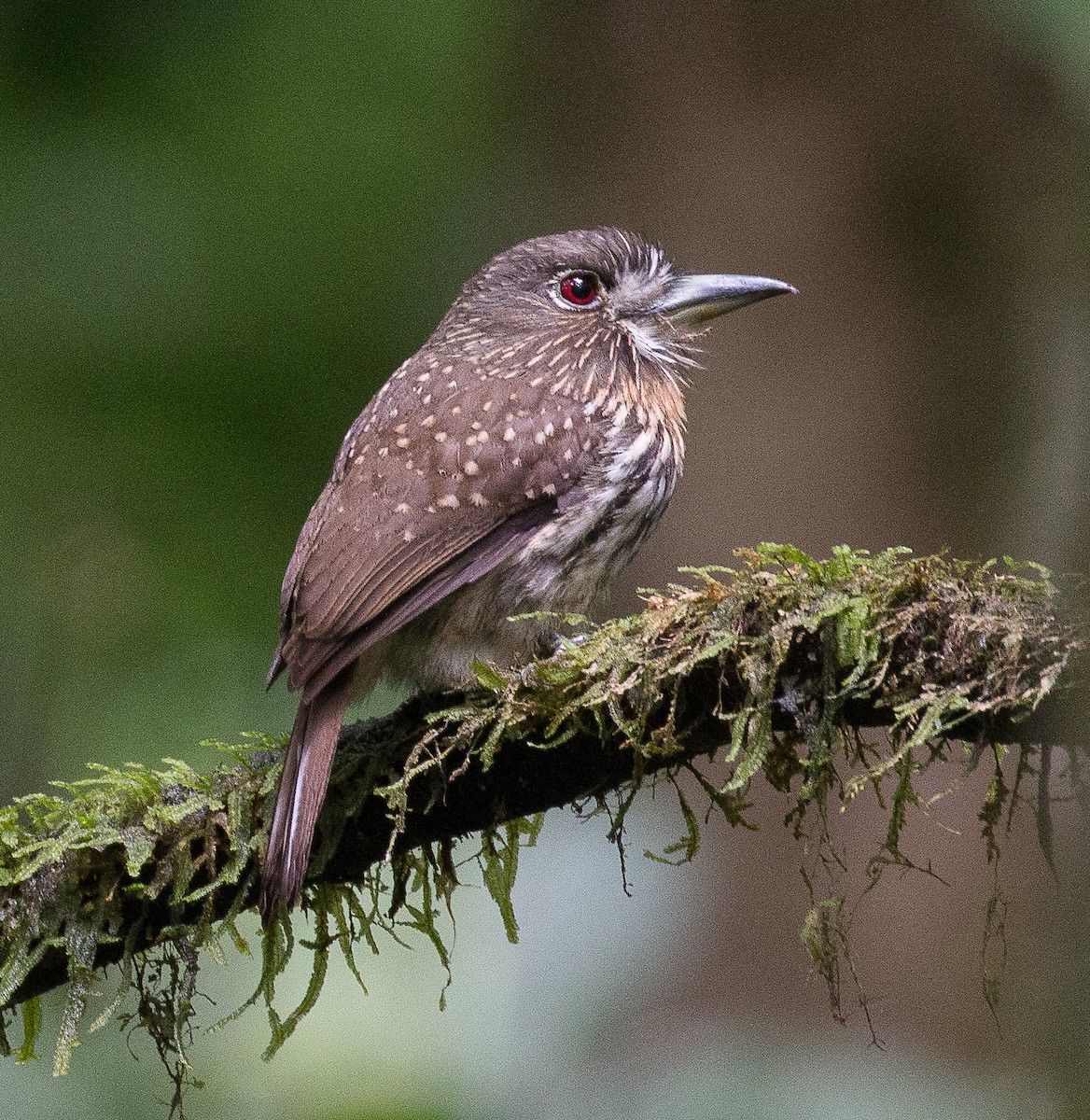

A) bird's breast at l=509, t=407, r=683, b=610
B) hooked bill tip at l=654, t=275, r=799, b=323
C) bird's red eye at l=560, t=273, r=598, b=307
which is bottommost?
bird's breast at l=509, t=407, r=683, b=610

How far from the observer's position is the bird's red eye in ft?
10.9

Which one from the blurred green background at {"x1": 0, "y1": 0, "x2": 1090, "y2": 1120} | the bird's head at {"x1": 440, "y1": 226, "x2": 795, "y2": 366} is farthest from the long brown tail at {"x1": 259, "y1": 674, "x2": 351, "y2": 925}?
the bird's head at {"x1": 440, "y1": 226, "x2": 795, "y2": 366}

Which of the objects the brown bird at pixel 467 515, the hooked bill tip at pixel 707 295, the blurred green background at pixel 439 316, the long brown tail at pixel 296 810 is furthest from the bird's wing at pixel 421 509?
the blurred green background at pixel 439 316

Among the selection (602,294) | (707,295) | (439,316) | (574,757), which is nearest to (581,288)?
(602,294)

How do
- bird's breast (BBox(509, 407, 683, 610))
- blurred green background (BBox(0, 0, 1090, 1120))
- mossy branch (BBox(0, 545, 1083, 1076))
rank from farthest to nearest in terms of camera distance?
blurred green background (BBox(0, 0, 1090, 1120))
bird's breast (BBox(509, 407, 683, 610))
mossy branch (BBox(0, 545, 1083, 1076))

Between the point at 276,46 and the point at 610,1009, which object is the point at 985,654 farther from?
the point at 276,46

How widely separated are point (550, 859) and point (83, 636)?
160 cm

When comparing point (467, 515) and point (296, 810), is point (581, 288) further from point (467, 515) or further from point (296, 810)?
point (296, 810)

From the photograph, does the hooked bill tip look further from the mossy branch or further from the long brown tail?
the long brown tail

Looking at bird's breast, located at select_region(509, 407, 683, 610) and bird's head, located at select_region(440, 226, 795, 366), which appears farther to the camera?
bird's head, located at select_region(440, 226, 795, 366)

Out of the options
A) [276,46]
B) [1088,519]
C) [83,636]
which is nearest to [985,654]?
[1088,519]

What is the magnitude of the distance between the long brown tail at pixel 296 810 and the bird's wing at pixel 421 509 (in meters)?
0.15

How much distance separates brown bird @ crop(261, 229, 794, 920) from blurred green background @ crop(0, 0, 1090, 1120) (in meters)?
0.83

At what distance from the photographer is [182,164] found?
464 centimetres
